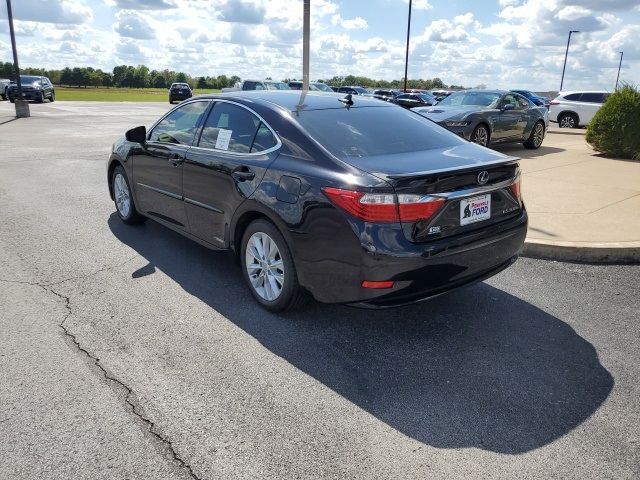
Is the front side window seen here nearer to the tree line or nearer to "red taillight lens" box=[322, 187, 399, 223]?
"red taillight lens" box=[322, 187, 399, 223]

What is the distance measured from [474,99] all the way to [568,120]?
1204cm

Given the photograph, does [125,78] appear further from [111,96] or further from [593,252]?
[593,252]

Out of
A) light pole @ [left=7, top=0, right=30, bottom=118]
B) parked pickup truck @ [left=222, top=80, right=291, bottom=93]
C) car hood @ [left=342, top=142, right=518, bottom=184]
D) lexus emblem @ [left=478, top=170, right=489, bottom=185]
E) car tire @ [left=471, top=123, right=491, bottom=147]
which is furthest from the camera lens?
parked pickup truck @ [left=222, top=80, right=291, bottom=93]

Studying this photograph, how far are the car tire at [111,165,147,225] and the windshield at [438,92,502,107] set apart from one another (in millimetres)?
9235

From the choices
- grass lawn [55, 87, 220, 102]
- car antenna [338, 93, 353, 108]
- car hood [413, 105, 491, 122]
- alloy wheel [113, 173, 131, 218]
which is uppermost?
car antenna [338, 93, 353, 108]

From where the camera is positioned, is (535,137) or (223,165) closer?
(223,165)

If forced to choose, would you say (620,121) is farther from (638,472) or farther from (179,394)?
(179,394)

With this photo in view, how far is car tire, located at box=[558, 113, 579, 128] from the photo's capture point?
22.8 m

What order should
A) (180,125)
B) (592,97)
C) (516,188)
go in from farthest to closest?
(592,97), (180,125), (516,188)

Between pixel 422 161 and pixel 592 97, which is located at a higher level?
pixel 592 97

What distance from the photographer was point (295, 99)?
14.9ft

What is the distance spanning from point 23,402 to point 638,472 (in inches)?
123

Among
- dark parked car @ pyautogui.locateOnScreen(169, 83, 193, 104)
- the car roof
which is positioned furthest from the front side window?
dark parked car @ pyautogui.locateOnScreen(169, 83, 193, 104)

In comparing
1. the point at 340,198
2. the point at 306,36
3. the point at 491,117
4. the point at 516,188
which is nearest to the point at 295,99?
the point at 340,198
